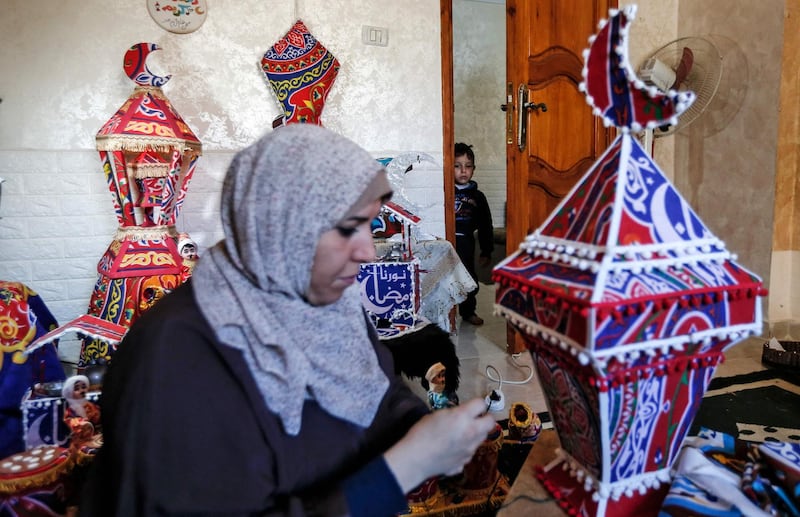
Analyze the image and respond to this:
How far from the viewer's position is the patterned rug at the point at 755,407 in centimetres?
200

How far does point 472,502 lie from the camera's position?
143 cm

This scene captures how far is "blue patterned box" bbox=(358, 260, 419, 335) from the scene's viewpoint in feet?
8.48

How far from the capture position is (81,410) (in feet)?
5.05

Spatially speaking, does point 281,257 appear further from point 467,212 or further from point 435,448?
A: point 467,212

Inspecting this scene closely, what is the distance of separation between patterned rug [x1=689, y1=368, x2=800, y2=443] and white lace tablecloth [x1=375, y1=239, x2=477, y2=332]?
1353 mm

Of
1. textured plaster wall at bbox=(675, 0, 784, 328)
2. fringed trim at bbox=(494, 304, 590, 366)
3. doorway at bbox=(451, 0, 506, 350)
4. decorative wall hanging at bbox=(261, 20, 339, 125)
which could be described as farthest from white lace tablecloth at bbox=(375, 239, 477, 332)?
doorway at bbox=(451, 0, 506, 350)

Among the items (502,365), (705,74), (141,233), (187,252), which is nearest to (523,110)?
(705,74)

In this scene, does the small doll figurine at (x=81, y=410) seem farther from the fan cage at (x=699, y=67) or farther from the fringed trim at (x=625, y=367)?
the fan cage at (x=699, y=67)

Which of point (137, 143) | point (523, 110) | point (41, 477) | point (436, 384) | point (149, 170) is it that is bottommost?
point (436, 384)

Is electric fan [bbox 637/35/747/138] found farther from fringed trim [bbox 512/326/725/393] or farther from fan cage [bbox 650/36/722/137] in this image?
fringed trim [bbox 512/326/725/393]

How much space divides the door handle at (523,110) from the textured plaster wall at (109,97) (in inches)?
30.3

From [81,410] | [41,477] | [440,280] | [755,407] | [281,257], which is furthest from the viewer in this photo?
[440,280]

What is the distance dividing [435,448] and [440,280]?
230cm

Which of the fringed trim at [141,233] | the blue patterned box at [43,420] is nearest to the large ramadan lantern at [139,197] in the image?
the fringed trim at [141,233]
